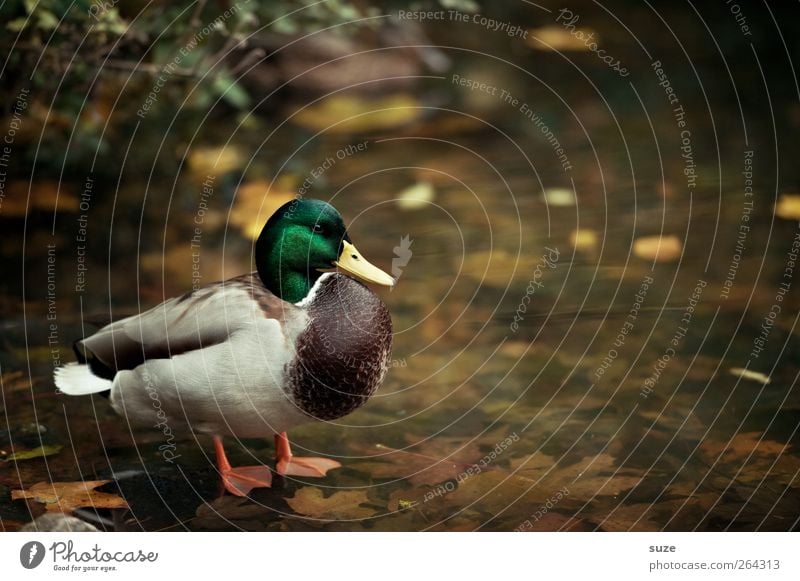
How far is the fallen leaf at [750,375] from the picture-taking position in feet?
6.17

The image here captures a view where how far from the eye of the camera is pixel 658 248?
7.80 ft

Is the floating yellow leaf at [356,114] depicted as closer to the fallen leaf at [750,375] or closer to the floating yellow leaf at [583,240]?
Result: the floating yellow leaf at [583,240]

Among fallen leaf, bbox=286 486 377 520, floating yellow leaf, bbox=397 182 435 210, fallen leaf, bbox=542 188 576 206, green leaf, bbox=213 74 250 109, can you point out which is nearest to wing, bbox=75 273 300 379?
fallen leaf, bbox=286 486 377 520

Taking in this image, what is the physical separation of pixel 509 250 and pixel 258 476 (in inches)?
38.8

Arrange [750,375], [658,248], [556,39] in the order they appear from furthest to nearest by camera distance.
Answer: [556,39], [658,248], [750,375]

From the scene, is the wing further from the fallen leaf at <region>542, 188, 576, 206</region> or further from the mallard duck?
the fallen leaf at <region>542, 188, 576, 206</region>

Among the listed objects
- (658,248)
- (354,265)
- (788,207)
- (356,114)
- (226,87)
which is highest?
(356,114)

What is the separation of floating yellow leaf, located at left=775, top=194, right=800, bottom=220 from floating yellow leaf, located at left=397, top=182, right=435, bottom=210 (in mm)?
877

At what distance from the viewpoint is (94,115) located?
2.42m

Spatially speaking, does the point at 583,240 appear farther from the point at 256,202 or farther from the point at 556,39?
the point at 556,39

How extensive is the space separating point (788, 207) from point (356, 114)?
1289 millimetres

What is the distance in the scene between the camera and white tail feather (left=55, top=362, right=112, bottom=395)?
164 centimetres

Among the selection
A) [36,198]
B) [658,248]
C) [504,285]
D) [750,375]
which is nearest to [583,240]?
[658,248]

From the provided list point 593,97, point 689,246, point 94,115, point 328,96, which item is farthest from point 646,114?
point 94,115
